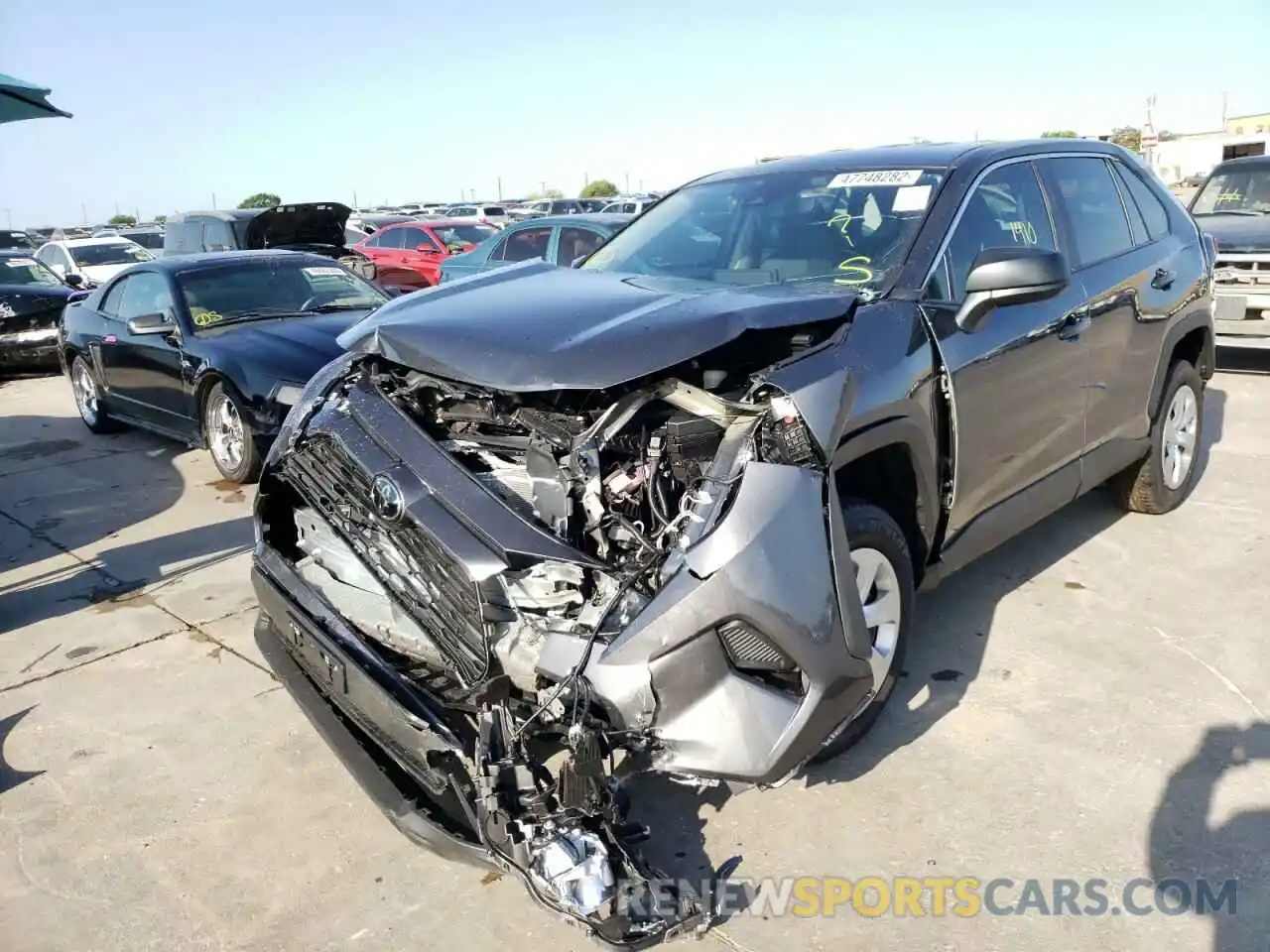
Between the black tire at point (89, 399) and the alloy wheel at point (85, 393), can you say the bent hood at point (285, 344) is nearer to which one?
the black tire at point (89, 399)

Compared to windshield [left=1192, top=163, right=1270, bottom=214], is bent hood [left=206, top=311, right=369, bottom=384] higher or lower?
lower

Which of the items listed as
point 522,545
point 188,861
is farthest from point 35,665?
point 522,545

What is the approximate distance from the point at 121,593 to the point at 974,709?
4062 mm

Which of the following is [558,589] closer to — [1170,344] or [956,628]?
[956,628]

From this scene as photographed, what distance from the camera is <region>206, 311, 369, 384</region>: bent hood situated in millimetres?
6312

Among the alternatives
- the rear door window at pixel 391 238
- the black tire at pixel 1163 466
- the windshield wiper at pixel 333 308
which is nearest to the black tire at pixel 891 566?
the black tire at pixel 1163 466

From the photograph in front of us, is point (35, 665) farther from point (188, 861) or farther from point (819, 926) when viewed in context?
point (819, 926)

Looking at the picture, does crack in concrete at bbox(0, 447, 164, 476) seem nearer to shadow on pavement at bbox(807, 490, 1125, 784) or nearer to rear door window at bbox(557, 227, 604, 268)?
rear door window at bbox(557, 227, 604, 268)

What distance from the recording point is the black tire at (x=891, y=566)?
3.09 metres

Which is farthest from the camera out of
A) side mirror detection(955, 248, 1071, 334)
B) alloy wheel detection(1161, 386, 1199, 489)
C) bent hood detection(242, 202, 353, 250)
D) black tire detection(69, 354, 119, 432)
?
bent hood detection(242, 202, 353, 250)

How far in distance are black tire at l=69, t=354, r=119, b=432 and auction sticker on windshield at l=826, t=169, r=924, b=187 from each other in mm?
6709

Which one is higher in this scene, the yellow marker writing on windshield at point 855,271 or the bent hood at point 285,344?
the yellow marker writing on windshield at point 855,271

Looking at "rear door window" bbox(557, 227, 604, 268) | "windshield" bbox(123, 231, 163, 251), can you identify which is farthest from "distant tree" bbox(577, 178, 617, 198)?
"rear door window" bbox(557, 227, 604, 268)

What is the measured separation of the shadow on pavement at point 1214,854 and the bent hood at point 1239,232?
7.10 meters
